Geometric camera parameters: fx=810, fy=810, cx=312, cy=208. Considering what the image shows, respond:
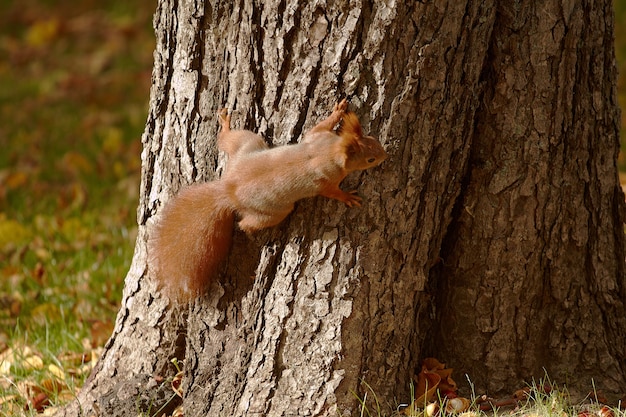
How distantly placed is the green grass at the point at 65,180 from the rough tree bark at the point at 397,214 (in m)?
0.51

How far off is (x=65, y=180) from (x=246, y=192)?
3118 mm

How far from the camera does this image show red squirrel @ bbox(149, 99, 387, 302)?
2.08m

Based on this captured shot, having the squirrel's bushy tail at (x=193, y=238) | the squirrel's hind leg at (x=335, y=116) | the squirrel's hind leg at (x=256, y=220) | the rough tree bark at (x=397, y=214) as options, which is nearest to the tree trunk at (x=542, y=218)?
the rough tree bark at (x=397, y=214)

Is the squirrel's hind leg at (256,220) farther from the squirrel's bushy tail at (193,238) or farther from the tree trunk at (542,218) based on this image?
the tree trunk at (542,218)

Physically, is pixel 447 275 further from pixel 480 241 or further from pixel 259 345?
pixel 259 345

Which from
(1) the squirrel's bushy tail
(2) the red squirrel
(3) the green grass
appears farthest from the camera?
(3) the green grass

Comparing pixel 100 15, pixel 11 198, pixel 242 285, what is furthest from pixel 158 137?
pixel 100 15

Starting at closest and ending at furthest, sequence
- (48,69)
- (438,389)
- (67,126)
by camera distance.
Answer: (438,389), (67,126), (48,69)

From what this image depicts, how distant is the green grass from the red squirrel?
0.73 metres

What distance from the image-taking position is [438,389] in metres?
2.45

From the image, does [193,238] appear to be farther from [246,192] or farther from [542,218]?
[542,218]

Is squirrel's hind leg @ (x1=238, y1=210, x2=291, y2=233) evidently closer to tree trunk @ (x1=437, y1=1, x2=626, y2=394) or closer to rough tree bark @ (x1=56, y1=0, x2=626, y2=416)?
rough tree bark @ (x1=56, y1=0, x2=626, y2=416)

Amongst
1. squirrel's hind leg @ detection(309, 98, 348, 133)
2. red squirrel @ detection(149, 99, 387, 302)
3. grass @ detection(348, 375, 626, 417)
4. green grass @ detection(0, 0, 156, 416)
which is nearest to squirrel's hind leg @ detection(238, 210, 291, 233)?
red squirrel @ detection(149, 99, 387, 302)

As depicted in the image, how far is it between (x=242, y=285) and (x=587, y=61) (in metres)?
1.18
